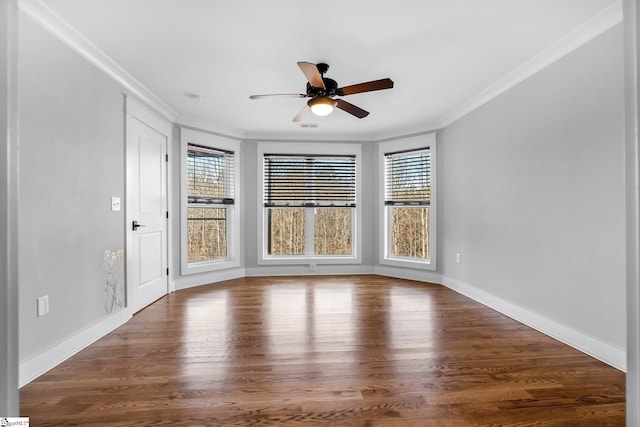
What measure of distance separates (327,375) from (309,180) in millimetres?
3669

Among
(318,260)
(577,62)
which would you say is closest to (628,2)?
(577,62)

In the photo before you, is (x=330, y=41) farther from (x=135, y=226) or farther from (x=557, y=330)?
(x=557, y=330)

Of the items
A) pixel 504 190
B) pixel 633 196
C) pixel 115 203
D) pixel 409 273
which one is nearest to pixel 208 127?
pixel 115 203

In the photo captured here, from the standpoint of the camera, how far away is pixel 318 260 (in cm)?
528

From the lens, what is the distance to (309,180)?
5.30 metres

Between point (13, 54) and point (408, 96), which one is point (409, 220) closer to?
point (408, 96)

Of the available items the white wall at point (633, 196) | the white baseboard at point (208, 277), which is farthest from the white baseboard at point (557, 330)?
the white baseboard at point (208, 277)

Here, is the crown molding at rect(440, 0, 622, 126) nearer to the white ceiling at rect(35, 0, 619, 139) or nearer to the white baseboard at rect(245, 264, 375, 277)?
the white ceiling at rect(35, 0, 619, 139)

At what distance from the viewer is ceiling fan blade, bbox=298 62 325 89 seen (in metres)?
2.22

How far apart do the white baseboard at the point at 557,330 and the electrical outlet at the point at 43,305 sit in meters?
3.86

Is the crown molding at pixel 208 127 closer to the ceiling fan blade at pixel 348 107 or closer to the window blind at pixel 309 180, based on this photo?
the window blind at pixel 309 180

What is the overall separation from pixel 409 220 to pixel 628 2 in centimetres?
401

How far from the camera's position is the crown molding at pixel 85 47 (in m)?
2.03

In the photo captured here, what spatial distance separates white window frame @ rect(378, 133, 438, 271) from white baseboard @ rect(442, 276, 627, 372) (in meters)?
0.89
